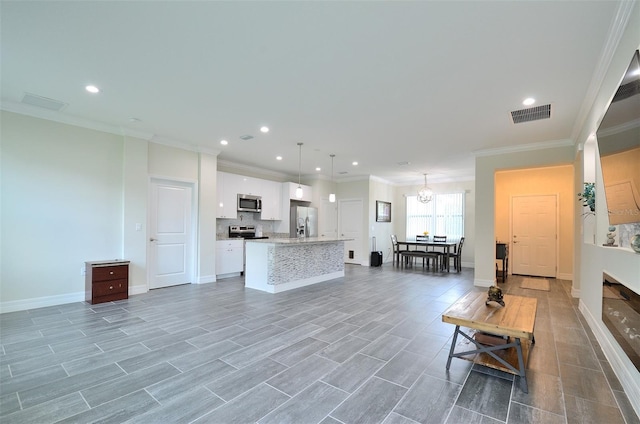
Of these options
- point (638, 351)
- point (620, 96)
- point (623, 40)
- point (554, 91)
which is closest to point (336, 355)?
point (638, 351)

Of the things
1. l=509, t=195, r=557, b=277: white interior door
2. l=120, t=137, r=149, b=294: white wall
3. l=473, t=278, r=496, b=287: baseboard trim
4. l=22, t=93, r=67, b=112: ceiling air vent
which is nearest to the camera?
l=22, t=93, r=67, b=112: ceiling air vent

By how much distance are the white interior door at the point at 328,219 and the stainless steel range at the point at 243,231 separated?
7.53ft

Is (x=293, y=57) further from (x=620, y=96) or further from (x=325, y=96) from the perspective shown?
(x=620, y=96)

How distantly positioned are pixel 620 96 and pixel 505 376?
2.30 metres

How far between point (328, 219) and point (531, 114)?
6.29 m

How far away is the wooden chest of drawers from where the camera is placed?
14.2 ft

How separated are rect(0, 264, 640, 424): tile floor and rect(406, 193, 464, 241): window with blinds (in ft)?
16.4

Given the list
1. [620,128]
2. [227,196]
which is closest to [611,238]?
[620,128]

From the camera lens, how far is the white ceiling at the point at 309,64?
2150 millimetres

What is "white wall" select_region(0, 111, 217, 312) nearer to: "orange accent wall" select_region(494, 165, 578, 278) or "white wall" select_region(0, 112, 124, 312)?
"white wall" select_region(0, 112, 124, 312)

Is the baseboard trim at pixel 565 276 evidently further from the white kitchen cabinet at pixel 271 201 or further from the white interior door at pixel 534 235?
the white kitchen cabinet at pixel 271 201

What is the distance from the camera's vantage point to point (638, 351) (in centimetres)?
193

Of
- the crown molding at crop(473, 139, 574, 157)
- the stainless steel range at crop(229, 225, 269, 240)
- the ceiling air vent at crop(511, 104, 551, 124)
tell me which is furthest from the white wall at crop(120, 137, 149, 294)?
the crown molding at crop(473, 139, 574, 157)

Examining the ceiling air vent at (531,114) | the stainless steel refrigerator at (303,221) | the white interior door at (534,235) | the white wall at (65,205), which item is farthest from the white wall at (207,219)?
the white interior door at (534,235)
